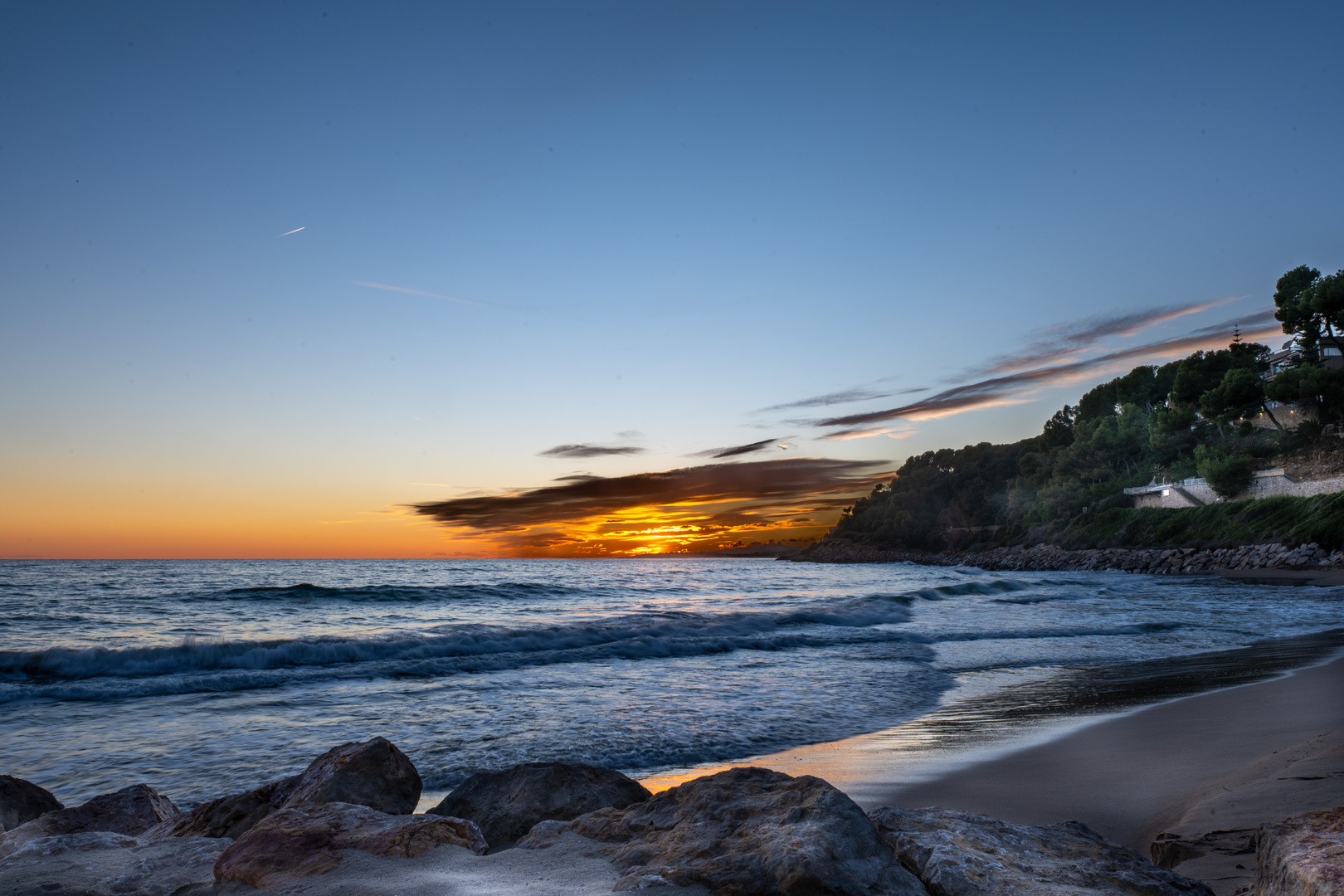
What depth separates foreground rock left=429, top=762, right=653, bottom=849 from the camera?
3434 millimetres

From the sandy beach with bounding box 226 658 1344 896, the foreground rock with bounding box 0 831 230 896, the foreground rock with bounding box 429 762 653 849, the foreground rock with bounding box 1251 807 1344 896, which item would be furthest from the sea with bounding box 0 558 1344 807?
the foreground rock with bounding box 1251 807 1344 896

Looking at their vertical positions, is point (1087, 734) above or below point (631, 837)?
below

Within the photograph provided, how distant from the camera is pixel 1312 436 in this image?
1876 inches

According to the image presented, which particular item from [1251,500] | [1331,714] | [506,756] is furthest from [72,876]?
[1251,500]

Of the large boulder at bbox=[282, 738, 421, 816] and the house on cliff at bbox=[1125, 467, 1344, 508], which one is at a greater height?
the large boulder at bbox=[282, 738, 421, 816]

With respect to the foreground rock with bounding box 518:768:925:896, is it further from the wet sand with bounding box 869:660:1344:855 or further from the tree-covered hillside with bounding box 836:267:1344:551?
the tree-covered hillside with bounding box 836:267:1344:551

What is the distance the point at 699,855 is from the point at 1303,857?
1728 mm

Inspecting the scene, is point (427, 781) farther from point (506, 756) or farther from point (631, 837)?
point (631, 837)

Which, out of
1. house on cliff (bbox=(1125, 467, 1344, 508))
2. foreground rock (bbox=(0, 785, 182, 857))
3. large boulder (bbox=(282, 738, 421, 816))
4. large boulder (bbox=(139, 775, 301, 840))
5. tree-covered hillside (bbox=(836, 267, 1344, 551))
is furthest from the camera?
tree-covered hillside (bbox=(836, 267, 1344, 551))

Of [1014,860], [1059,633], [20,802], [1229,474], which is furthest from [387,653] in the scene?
[1229,474]

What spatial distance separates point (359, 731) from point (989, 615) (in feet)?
56.4

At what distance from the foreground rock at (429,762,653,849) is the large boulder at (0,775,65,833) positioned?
96.3 inches

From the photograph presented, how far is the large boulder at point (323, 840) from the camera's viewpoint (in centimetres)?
236

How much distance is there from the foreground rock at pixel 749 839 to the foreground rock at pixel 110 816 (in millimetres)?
2399
